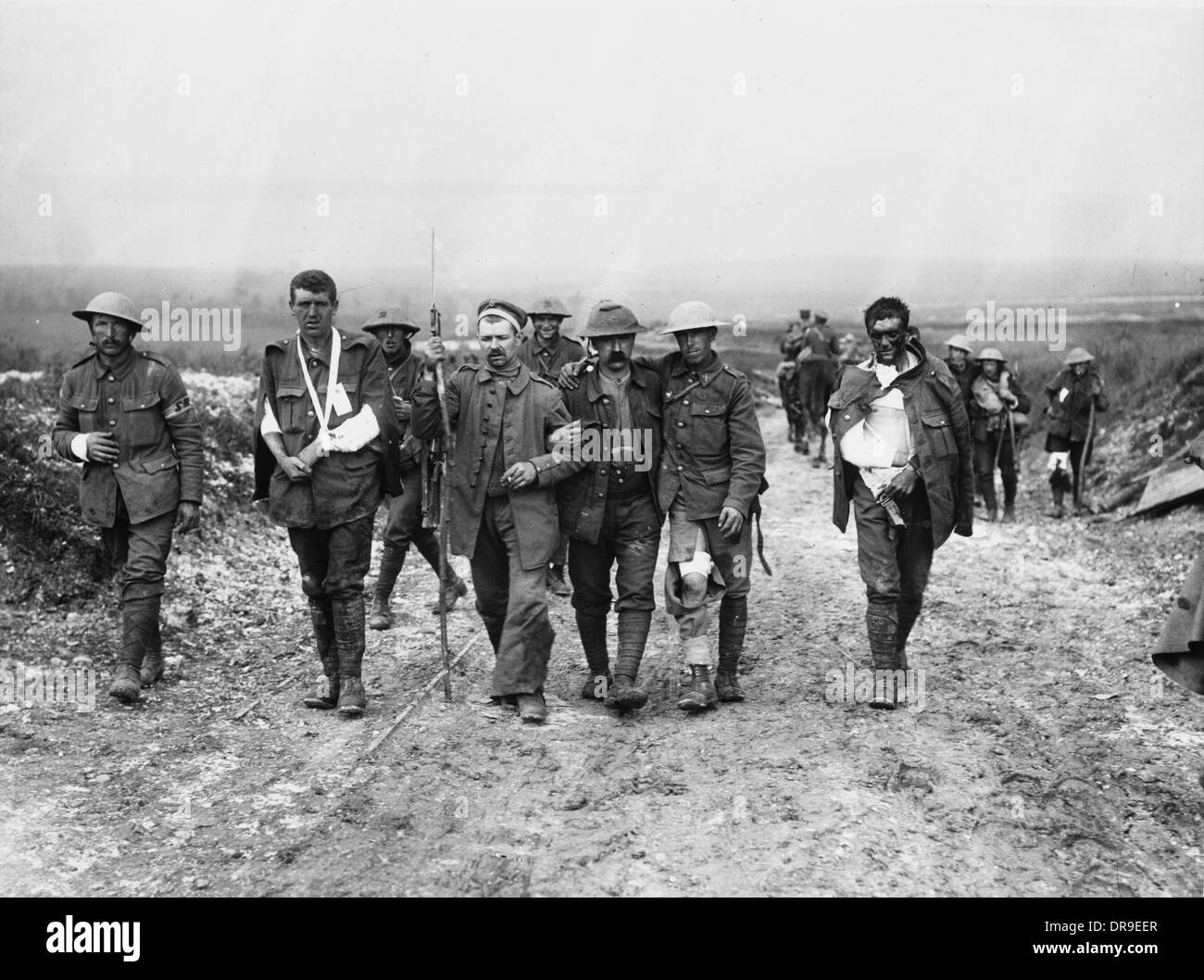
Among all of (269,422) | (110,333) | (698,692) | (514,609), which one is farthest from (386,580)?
(698,692)

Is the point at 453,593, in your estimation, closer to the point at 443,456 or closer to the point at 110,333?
the point at 443,456

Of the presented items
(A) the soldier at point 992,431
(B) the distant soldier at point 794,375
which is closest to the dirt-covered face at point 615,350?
(A) the soldier at point 992,431

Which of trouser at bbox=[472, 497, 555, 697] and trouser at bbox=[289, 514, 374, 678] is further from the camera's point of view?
trouser at bbox=[289, 514, 374, 678]

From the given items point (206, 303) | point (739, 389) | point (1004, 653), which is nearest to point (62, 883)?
point (739, 389)

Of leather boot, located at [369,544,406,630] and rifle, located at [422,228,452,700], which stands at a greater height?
rifle, located at [422,228,452,700]

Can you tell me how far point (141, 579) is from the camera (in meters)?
6.69

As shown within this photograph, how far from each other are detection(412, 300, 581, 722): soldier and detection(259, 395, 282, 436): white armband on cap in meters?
0.67

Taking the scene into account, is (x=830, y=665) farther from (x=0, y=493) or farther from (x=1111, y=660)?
(x=0, y=493)

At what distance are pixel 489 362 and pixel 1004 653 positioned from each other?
142 inches

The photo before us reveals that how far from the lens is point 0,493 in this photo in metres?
8.47

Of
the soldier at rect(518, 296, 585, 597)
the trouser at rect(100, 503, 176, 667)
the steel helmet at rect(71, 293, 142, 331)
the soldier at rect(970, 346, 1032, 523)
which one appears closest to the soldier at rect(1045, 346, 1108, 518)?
the soldier at rect(970, 346, 1032, 523)

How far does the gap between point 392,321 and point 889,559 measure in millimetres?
3490

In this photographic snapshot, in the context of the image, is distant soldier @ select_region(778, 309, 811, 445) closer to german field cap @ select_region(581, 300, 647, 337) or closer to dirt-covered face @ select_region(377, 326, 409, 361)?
dirt-covered face @ select_region(377, 326, 409, 361)

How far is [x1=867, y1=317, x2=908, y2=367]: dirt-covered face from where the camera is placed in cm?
658
